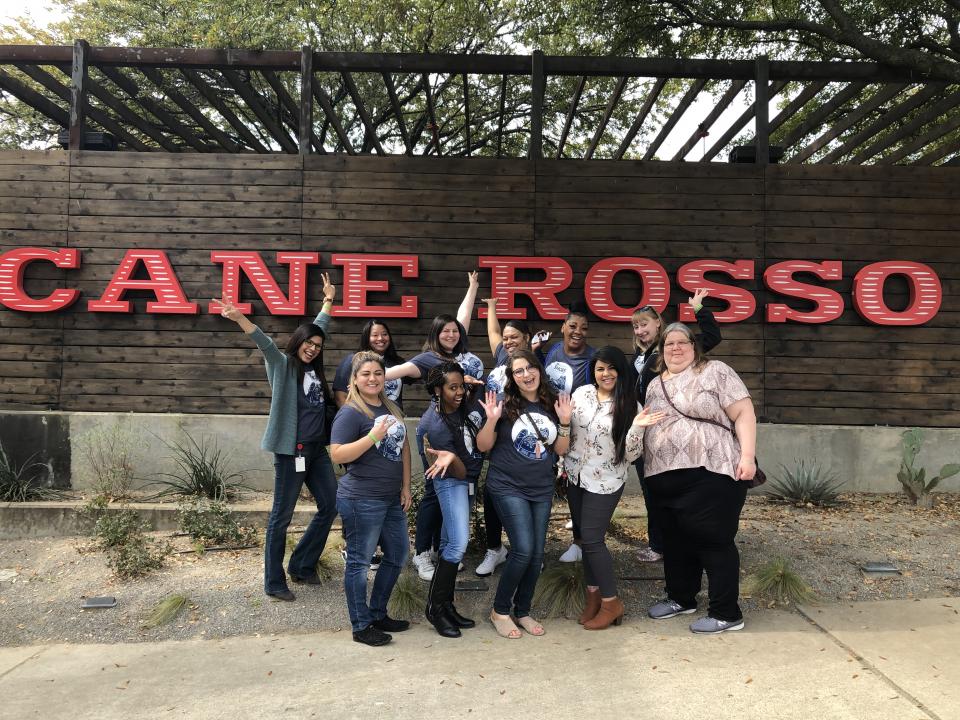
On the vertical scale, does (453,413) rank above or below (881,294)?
below

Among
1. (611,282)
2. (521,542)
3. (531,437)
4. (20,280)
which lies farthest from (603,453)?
(20,280)

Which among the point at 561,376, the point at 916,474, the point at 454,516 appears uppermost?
the point at 561,376

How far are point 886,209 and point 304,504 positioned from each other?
6.73 metres

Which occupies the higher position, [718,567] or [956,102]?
[956,102]

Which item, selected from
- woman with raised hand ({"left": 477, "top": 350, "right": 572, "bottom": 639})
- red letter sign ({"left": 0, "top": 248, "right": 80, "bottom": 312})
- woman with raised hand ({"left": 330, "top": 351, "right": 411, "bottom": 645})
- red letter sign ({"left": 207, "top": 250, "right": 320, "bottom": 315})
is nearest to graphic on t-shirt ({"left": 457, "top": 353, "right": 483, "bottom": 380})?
woman with raised hand ({"left": 477, "top": 350, "right": 572, "bottom": 639})

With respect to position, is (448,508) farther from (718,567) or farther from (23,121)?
(23,121)

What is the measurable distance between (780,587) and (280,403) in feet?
11.6

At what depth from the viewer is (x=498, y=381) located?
4.16 metres

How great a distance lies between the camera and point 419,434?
4293 mm

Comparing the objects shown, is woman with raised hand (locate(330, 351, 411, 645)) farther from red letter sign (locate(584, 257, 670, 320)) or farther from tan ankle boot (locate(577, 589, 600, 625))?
red letter sign (locate(584, 257, 670, 320))

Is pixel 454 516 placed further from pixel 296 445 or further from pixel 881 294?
pixel 881 294

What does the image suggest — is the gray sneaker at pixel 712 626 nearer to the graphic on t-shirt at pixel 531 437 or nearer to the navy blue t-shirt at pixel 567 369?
the graphic on t-shirt at pixel 531 437

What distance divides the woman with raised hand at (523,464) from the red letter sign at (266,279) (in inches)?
147

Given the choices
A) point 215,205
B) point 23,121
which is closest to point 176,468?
point 215,205
